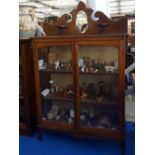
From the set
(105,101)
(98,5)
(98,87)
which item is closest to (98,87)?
(98,87)

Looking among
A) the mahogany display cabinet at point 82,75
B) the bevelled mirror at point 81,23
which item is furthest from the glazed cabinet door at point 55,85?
the bevelled mirror at point 81,23

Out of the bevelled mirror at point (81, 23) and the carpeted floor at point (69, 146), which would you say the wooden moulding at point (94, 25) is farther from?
the carpeted floor at point (69, 146)

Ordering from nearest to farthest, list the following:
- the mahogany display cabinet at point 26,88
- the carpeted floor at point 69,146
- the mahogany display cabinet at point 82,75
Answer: the mahogany display cabinet at point 82,75 < the carpeted floor at point 69,146 < the mahogany display cabinet at point 26,88

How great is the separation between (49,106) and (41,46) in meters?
0.71

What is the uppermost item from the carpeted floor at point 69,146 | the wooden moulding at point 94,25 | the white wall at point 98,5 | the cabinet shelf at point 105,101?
the white wall at point 98,5

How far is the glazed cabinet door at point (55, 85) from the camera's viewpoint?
211 cm

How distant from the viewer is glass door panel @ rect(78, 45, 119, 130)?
1943 mm

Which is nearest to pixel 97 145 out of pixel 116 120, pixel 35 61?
pixel 116 120

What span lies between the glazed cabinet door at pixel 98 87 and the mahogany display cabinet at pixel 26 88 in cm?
68

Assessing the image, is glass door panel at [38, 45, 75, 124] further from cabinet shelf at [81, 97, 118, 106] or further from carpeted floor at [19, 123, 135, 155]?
carpeted floor at [19, 123, 135, 155]

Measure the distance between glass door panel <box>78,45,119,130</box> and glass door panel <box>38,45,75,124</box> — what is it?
0.13m

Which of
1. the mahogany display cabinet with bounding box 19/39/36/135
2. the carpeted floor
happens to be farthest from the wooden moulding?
the carpeted floor
